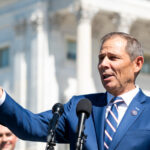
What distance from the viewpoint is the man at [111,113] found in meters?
4.70

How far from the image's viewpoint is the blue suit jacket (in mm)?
4668

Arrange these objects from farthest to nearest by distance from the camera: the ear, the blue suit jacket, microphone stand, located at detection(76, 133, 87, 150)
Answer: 1. the ear
2. the blue suit jacket
3. microphone stand, located at detection(76, 133, 87, 150)

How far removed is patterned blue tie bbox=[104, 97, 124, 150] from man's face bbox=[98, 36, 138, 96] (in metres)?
0.08

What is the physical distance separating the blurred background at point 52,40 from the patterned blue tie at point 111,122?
82.9 ft

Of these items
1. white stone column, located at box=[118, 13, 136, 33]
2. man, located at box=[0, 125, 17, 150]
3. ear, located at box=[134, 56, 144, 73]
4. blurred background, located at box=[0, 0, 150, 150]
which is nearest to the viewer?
ear, located at box=[134, 56, 144, 73]

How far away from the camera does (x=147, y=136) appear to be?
4.65 metres

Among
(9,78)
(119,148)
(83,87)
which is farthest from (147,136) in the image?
(9,78)

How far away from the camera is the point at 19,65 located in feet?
108

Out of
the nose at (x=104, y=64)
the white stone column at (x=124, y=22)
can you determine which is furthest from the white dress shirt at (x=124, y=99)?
the white stone column at (x=124, y=22)

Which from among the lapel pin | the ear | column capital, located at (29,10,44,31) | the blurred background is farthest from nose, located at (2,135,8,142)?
column capital, located at (29,10,44,31)

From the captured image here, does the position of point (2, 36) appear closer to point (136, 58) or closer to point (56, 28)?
point (56, 28)

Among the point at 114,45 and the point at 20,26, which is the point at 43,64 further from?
the point at 114,45

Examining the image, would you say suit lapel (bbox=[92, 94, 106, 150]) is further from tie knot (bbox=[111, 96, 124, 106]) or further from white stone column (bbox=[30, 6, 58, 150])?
white stone column (bbox=[30, 6, 58, 150])

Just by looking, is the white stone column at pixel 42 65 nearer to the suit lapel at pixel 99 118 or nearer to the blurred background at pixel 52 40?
the blurred background at pixel 52 40
